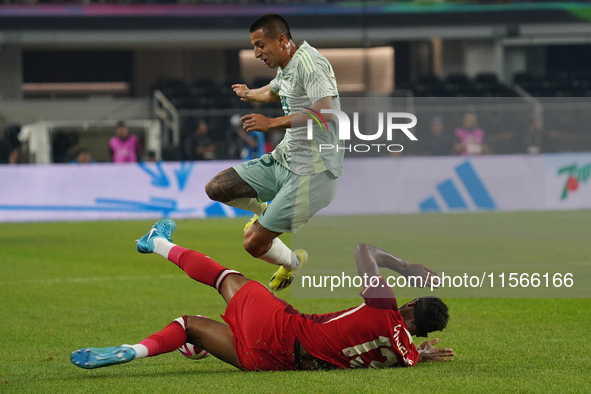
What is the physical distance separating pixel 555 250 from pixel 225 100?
52.4 feet

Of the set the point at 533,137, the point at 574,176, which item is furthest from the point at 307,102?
the point at 533,137

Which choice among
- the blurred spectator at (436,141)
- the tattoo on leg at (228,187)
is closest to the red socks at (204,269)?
the tattoo on leg at (228,187)

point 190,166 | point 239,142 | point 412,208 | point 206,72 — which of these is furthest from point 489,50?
point 412,208

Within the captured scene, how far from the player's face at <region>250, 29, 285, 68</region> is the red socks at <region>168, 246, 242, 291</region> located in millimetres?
1589

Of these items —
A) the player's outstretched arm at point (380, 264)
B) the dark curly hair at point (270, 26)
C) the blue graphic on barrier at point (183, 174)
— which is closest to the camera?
the player's outstretched arm at point (380, 264)

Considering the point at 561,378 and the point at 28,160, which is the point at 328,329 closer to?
the point at 561,378

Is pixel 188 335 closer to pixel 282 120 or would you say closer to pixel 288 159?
pixel 282 120

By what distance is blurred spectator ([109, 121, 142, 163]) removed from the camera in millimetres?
18766

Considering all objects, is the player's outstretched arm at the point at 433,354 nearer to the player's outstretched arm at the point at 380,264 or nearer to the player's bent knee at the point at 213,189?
the player's outstretched arm at the point at 380,264

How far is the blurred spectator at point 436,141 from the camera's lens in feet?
57.2

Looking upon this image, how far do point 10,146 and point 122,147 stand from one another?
115 inches

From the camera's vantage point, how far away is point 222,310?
297 inches

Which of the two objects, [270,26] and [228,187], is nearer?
[270,26]

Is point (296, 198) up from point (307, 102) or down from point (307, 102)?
down
